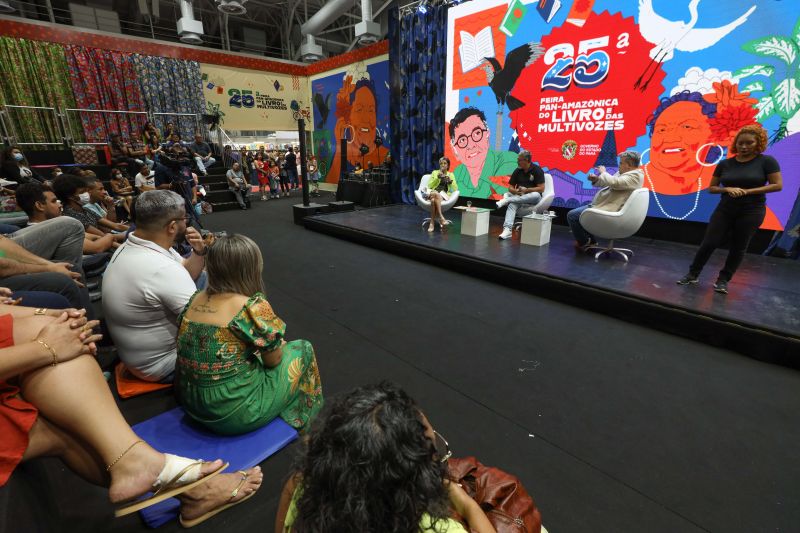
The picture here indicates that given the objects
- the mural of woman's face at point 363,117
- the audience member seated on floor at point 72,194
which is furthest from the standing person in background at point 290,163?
the audience member seated on floor at point 72,194

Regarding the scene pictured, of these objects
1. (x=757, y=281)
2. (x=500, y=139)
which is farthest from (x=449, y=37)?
(x=757, y=281)

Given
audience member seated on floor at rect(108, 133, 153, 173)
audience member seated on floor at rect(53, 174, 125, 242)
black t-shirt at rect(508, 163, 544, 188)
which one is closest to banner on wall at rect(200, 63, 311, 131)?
audience member seated on floor at rect(108, 133, 153, 173)

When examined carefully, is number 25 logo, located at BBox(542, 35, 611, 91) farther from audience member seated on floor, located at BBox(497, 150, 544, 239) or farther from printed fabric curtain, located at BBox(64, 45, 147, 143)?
printed fabric curtain, located at BBox(64, 45, 147, 143)

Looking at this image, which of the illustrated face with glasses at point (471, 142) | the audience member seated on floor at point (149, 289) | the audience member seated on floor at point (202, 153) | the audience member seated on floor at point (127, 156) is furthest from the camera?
the audience member seated on floor at point (202, 153)

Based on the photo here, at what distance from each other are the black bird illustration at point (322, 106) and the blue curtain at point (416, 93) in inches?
178

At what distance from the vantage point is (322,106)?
11.8 meters

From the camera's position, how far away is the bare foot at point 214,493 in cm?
125

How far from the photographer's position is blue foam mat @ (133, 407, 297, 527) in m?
1.43

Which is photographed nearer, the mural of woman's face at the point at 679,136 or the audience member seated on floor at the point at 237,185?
the mural of woman's face at the point at 679,136

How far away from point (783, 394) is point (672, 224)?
3.06 metres

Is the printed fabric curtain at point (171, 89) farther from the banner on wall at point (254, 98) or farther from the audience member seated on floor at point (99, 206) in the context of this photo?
the audience member seated on floor at point (99, 206)

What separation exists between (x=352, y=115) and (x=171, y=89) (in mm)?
4880

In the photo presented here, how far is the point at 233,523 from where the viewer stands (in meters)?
1.27

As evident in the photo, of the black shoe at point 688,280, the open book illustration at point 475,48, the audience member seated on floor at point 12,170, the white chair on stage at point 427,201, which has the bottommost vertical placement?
the black shoe at point 688,280
